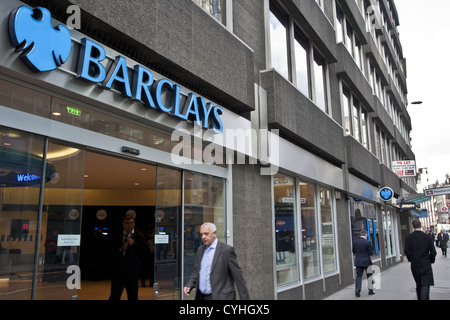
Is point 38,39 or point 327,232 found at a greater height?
point 38,39

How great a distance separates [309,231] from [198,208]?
558 cm

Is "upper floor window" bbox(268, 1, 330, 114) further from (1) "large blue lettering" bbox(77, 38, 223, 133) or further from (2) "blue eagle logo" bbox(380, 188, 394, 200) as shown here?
(2) "blue eagle logo" bbox(380, 188, 394, 200)

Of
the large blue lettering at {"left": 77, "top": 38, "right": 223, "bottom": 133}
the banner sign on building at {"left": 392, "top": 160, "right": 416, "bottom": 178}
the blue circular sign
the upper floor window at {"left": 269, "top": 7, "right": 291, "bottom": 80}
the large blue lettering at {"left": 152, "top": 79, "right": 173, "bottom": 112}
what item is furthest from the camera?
the banner sign on building at {"left": 392, "top": 160, "right": 416, "bottom": 178}

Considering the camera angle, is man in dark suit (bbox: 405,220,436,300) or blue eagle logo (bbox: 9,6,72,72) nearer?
blue eagle logo (bbox: 9,6,72,72)

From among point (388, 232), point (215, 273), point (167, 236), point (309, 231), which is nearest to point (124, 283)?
point (167, 236)

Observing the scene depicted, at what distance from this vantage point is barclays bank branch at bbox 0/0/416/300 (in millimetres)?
4746

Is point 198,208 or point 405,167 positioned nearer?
point 198,208

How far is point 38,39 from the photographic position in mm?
4586

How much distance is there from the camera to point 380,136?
2450 centimetres

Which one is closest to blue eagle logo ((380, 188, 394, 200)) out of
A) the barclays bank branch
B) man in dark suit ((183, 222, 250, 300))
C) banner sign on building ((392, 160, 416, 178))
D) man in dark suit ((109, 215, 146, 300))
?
banner sign on building ((392, 160, 416, 178))

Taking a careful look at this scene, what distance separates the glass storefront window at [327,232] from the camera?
528 inches

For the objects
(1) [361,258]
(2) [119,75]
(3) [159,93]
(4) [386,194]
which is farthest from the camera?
(4) [386,194]

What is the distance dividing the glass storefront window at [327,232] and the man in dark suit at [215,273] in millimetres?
8971

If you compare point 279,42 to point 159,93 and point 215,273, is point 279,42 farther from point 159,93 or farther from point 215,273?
point 215,273
